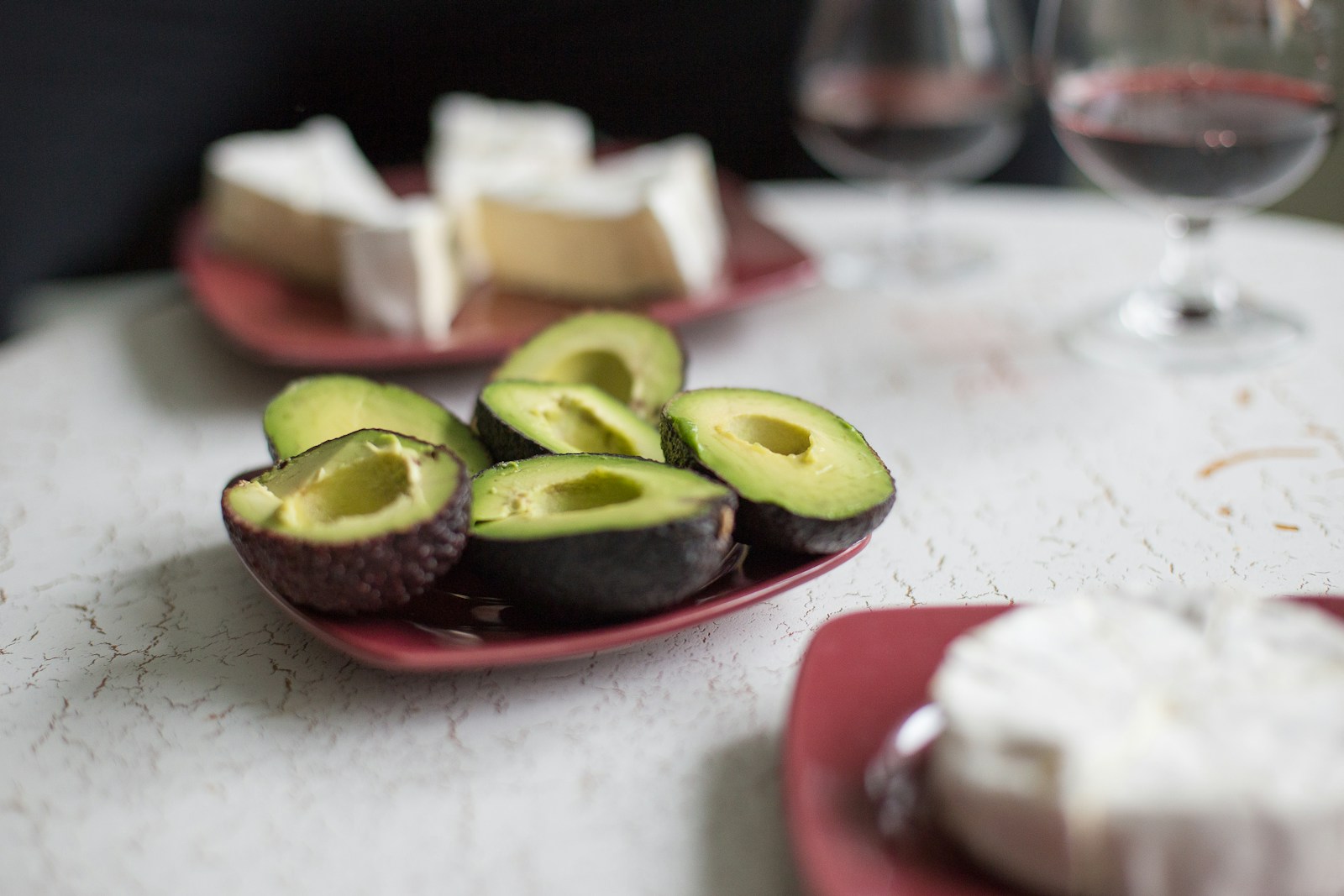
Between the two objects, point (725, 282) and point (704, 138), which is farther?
point (704, 138)

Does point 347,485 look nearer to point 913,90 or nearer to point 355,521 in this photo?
point 355,521

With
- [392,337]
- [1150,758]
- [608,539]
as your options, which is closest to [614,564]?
[608,539]

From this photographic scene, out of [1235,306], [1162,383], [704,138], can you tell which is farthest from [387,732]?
[704,138]

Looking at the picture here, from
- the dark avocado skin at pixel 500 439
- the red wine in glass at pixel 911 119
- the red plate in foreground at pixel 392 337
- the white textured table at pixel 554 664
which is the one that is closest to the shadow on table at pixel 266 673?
the white textured table at pixel 554 664

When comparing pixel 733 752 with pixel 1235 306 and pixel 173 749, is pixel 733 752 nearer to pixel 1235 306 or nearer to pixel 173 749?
pixel 173 749

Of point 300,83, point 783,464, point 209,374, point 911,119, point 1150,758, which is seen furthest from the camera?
point 300,83

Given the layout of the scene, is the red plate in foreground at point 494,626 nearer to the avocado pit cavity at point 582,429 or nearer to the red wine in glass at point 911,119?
the avocado pit cavity at point 582,429
